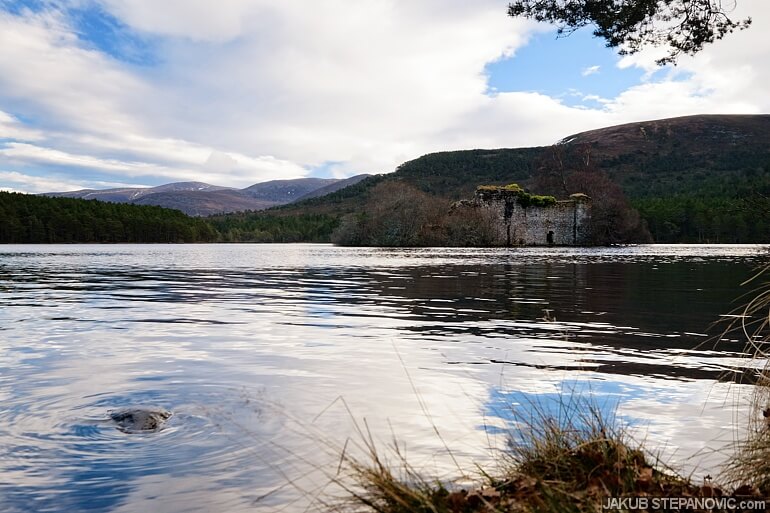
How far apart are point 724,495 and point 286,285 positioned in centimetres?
2075

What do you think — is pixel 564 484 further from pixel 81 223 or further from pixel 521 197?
pixel 81 223

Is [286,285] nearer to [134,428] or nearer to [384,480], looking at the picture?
[134,428]

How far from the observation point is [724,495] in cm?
366

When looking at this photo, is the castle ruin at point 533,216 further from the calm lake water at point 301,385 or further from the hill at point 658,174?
the calm lake water at point 301,385

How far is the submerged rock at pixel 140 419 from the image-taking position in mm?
6129

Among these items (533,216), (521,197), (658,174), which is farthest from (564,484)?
(658,174)

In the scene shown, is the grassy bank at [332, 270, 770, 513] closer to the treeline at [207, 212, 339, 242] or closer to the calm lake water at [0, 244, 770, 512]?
the calm lake water at [0, 244, 770, 512]

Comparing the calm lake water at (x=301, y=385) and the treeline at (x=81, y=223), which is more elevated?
the treeline at (x=81, y=223)

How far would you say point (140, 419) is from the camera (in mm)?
6316

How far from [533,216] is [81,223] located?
3164 inches

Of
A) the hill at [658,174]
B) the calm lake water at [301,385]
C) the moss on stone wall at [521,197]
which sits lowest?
the calm lake water at [301,385]

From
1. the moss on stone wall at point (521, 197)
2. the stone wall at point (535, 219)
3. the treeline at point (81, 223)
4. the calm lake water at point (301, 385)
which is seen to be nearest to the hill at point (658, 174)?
the stone wall at point (535, 219)

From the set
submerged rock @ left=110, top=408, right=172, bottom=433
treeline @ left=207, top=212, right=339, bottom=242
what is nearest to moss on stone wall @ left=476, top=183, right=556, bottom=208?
treeline @ left=207, top=212, right=339, bottom=242

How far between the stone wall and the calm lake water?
222 feet
